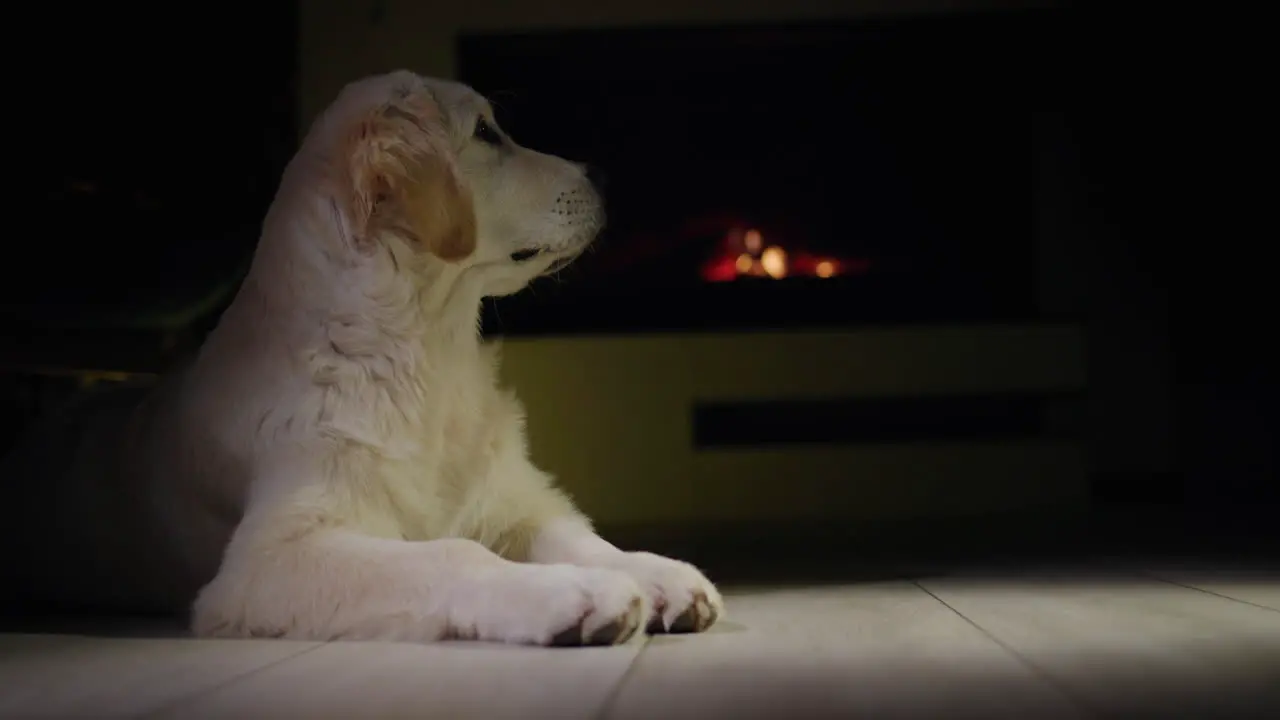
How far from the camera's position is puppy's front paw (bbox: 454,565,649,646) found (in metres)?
1.71

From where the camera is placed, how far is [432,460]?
226 centimetres

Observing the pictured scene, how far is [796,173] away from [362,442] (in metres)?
3.46

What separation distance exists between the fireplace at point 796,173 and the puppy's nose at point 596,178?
2.47m

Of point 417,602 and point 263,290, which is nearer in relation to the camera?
point 417,602

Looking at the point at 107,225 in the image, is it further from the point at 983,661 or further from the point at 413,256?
the point at 983,661

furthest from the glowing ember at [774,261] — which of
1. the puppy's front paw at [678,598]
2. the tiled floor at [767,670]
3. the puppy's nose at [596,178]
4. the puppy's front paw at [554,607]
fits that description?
the puppy's front paw at [554,607]

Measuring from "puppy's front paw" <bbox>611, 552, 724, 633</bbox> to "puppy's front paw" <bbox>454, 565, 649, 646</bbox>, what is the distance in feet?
0.31

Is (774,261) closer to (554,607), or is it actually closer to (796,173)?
(796,173)

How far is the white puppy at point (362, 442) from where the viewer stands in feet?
6.23

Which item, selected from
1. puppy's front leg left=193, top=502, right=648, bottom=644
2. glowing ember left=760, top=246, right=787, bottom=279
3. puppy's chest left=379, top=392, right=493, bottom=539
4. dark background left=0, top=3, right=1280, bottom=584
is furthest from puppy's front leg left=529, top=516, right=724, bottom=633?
glowing ember left=760, top=246, right=787, bottom=279

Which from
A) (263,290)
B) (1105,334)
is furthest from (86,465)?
(1105,334)

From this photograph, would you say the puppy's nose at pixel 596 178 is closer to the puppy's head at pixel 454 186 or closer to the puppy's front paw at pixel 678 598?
the puppy's head at pixel 454 186

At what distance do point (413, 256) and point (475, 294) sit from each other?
0.21 meters

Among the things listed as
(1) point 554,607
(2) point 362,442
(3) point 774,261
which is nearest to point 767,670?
(1) point 554,607
